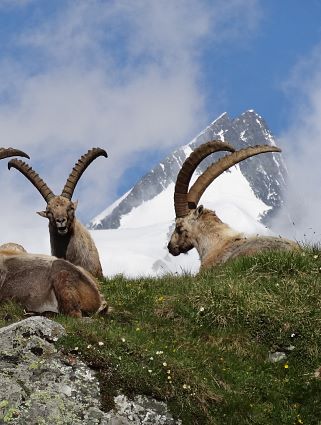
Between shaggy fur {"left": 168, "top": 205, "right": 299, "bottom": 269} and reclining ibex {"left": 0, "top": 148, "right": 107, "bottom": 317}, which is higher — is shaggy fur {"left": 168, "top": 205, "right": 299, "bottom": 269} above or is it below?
above

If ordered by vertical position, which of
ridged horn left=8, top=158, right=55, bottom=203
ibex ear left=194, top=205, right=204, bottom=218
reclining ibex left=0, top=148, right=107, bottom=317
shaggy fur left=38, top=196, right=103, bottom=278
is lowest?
reclining ibex left=0, top=148, right=107, bottom=317

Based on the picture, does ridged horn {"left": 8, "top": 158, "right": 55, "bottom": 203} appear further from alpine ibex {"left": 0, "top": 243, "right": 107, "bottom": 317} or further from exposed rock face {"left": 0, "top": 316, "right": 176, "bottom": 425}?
exposed rock face {"left": 0, "top": 316, "right": 176, "bottom": 425}

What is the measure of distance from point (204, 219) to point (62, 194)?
389 centimetres

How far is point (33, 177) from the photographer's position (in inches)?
846

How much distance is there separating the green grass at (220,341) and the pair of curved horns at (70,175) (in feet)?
22.3

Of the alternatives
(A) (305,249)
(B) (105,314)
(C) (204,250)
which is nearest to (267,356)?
(B) (105,314)

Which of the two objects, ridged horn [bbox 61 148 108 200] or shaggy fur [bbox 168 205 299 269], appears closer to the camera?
shaggy fur [bbox 168 205 299 269]

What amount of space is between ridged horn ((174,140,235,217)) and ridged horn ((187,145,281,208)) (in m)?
0.21

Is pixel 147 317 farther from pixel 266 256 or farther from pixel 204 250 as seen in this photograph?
pixel 204 250

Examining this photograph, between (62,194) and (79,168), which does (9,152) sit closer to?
(62,194)

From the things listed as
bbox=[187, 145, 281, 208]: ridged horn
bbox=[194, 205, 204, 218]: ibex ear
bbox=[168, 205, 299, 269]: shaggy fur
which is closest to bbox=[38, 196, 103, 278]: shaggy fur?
bbox=[168, 205, 299, 269]: shaggy fur

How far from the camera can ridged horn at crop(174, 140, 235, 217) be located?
19500 millimetres

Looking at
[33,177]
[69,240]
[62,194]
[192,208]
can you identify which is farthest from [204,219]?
[33,177]

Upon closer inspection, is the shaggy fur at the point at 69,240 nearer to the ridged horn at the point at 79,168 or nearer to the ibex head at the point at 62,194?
the ibex head at the point at 62,194
